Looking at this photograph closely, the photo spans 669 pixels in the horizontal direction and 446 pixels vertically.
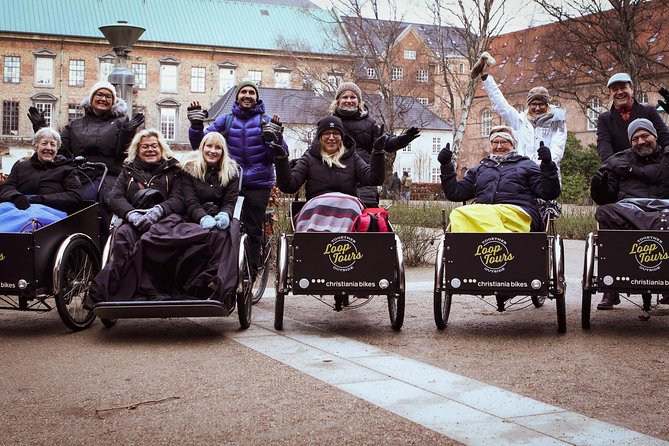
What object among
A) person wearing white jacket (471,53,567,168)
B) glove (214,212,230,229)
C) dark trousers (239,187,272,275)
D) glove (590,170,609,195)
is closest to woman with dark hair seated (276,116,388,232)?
glove (214,212,230,229)

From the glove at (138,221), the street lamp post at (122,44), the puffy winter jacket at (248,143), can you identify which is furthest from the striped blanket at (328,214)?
the street lamp post at (122,44)

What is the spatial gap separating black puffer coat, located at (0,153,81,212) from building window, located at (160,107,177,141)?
64.5 meters

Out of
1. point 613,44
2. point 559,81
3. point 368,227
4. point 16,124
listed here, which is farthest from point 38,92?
point 368,227

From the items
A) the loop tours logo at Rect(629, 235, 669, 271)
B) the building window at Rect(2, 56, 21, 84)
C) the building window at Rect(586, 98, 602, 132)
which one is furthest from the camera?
the building window at Rect(2, 56, 21, 84)

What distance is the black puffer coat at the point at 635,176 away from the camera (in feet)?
27.1

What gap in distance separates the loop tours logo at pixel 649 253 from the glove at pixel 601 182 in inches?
32.1

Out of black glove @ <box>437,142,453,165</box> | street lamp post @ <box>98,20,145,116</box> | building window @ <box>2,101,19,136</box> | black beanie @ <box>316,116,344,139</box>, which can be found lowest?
black glove @ <box>437,142,453,165</box>

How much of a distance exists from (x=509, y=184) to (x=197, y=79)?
67940mm

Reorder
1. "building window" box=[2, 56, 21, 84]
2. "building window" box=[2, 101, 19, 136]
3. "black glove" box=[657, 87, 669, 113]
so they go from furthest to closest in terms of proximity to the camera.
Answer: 1. "building window" box=[2, 56, 21, 84]
2. "building window" box=[2, 101, 19, 136]
3. "black glove" box=[657, 87, 669, 113]

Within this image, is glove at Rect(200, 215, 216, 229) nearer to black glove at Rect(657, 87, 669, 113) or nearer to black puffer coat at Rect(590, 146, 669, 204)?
black puffer coat at Rect(590, 146, 669, 204)

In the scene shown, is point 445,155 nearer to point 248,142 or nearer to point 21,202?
point 248,142

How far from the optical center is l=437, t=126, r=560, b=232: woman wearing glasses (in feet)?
25.9

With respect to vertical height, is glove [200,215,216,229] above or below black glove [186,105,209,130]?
below

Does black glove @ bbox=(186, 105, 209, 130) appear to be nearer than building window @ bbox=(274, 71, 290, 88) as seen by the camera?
Yes
